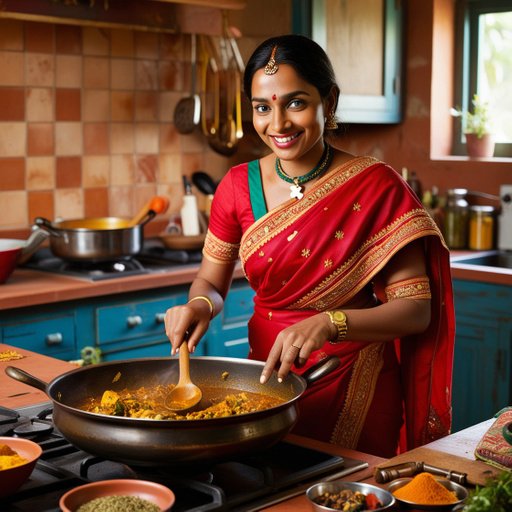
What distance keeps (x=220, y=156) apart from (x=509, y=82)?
1.32 m

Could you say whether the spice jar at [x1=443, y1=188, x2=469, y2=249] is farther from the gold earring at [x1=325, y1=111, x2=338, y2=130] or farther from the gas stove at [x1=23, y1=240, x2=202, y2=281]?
the gold earring at [x1=325, y1=111, x2=338, y2=130]

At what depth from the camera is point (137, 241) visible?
3361mm

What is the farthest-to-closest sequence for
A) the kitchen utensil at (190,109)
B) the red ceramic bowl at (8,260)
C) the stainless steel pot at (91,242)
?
the kitchen utensil at (190,109), the stainless steel pot at (91,242), the red ceramic bowl at (8,260)

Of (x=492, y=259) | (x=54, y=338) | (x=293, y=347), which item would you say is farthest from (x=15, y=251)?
(x=492, y=259)

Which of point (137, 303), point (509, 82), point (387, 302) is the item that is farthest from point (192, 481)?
point (509, 82)

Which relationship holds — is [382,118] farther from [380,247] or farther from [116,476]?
[116,476]

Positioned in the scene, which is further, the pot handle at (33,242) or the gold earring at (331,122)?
the pot handle at (33,242)

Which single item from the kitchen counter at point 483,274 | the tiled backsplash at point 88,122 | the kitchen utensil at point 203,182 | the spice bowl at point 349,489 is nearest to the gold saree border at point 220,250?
the spice bowl at point 349,489

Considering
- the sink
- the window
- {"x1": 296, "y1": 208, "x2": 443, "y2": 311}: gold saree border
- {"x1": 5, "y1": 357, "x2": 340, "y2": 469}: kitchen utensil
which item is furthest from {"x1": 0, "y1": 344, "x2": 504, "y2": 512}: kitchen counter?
the window

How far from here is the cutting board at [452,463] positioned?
1.40 metres

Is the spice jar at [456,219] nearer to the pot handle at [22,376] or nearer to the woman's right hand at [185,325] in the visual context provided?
the woman's right hand at [185,325]

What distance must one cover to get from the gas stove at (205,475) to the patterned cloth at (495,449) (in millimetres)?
190

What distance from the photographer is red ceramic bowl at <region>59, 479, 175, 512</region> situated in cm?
119

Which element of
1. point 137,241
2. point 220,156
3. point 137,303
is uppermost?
point 220,156
